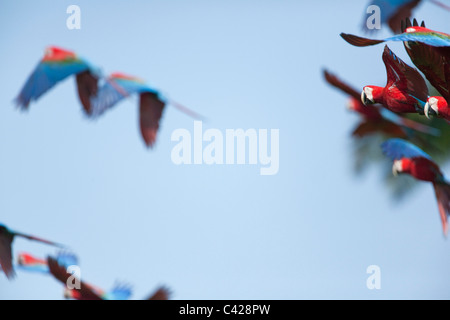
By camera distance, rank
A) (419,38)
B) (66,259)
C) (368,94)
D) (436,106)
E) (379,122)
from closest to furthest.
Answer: (419,38), (436,106), (368,94), (66,259), (379,122)

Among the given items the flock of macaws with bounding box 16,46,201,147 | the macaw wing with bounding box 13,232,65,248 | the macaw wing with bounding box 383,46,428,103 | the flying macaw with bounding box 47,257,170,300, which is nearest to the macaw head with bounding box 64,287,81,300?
the flying macaw with bounding box 47,257,170,300

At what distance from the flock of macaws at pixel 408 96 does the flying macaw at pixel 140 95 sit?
0.39 m

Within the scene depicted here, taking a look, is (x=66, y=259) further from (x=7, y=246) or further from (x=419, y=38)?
(x=419, y=38)

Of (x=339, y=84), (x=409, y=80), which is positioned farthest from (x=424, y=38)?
(x=339, y=84)

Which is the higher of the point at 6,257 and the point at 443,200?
the point at 443,200

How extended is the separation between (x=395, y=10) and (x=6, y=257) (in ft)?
3.45

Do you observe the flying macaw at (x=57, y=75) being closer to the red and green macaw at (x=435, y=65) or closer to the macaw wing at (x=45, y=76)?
the macaw wing at (x=45, y=76)

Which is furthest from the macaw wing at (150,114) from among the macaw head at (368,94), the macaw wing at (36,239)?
the macaw head at (368,94)

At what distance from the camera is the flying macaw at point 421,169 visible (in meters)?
1.41

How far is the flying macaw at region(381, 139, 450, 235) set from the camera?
1.41m

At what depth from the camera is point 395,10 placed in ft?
4.67

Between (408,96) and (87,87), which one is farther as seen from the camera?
(87,87)

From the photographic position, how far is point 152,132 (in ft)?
4.74

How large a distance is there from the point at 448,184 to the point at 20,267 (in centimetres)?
99
